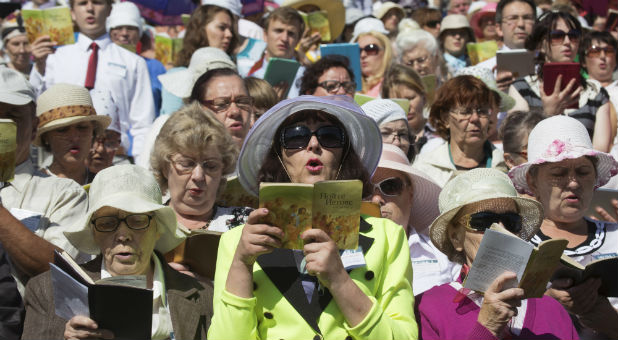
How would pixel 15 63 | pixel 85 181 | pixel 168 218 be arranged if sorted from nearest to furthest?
pixel 168 218 < pixel 85 181 < pixel 15 63

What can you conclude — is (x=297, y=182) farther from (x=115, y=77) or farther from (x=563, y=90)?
(x=115, y=77)

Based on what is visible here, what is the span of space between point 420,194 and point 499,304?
1955 millimetres

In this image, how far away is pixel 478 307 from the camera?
4215 mm

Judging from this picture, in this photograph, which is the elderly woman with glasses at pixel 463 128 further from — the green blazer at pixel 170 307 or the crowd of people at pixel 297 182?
the green blazer at pixel 170 307

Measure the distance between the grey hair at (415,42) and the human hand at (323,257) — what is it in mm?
6240

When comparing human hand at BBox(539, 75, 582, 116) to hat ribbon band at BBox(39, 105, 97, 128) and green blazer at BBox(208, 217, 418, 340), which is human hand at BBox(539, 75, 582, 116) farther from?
green blazer at BBox(208, 217, 418, 340)

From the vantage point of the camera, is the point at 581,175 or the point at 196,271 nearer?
the point at 196,271

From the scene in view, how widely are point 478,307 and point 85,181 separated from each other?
126 inches

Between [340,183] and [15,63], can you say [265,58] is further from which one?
[340,183]

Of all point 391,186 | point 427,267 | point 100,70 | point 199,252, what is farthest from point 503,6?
point 199,252

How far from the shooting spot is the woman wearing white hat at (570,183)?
205 inches

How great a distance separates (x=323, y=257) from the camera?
3.46 metres

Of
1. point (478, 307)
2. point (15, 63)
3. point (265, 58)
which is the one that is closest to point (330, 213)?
point (478, 307)

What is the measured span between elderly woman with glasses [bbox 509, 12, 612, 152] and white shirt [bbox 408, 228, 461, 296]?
7.82 feet
